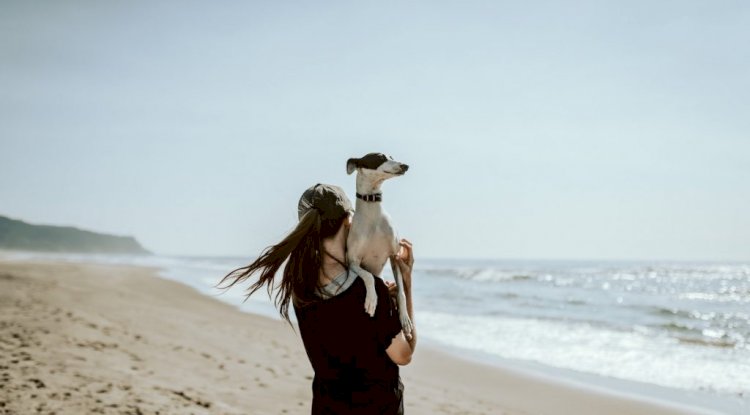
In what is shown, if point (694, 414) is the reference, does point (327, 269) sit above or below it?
above

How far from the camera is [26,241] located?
136 meters

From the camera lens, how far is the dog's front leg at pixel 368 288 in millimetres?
2002

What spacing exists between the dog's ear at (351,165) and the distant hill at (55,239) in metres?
140

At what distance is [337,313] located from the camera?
205cm

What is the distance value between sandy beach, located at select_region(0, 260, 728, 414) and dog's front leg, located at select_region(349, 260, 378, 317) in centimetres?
341

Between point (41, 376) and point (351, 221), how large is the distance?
4.61 m

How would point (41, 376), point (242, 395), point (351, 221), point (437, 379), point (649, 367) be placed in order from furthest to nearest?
point (649, 367) → point (437, 379) → point (242, 395) → point (41, 376) → point (351, 221)

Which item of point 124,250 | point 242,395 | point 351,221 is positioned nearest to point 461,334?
point 242,395

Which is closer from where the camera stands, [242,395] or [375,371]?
[375,371]

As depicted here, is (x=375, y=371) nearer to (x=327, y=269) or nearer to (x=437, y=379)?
(x=327, y=269)

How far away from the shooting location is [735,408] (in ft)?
22.7

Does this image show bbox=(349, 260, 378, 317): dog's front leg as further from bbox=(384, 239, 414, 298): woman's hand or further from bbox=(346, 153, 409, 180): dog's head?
bbox=(346, 153, 409, 180): dog's head

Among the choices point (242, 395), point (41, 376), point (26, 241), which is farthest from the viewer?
point (26, 241)

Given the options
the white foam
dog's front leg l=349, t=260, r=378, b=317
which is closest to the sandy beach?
the white foam
